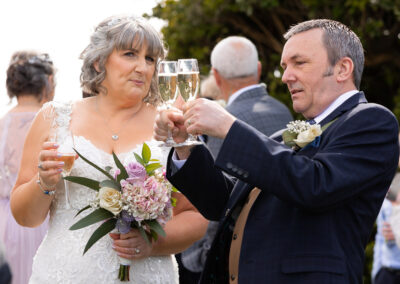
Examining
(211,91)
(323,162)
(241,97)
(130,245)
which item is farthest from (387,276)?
(323,162)

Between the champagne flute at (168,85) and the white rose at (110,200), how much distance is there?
2.07ft

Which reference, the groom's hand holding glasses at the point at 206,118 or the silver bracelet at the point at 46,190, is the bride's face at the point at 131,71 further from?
the groom's hand holding glasses at the point at 206,118

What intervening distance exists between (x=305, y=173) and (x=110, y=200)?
120 centimetres

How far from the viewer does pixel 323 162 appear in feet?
9.34

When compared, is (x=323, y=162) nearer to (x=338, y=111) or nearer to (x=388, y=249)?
(x=338, y=111)

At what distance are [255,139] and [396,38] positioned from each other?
6798 mm

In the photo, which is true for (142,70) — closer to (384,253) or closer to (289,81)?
(289,81)

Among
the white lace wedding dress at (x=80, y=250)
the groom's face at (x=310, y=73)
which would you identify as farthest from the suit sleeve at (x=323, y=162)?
the white lace wedding dress at (x=80, y=250)

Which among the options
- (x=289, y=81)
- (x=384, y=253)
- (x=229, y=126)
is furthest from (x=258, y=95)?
(x=229, y=126)

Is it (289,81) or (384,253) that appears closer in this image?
(289,81)

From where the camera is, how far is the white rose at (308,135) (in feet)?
10.0

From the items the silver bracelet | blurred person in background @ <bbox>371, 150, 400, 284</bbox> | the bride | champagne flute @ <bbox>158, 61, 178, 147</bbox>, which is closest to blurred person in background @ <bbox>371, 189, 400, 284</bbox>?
blurred person in background @ <bbox>371, 150, 400, 284</bbox>

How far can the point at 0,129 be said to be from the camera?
19.5ft

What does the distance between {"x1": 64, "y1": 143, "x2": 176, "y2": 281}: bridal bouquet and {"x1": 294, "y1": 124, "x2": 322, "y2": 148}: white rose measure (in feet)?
2.88
